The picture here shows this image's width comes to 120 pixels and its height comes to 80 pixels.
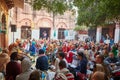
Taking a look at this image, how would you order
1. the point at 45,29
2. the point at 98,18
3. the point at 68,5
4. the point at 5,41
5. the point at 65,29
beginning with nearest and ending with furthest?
the point at 68,5, the point at 5,41, the point at 98,18, the point at 45,29, the point at 65,29

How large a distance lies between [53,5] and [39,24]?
31.2 meters

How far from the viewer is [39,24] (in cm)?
4262

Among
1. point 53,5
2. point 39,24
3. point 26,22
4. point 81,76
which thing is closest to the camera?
point 81,76

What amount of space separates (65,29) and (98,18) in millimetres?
22563

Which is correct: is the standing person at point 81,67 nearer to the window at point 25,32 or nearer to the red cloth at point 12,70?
the red cloth at point 12,70

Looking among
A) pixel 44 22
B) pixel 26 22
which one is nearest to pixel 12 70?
pixel 26 22

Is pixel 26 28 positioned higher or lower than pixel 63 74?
higher

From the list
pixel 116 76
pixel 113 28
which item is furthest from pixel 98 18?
pixel 116 76

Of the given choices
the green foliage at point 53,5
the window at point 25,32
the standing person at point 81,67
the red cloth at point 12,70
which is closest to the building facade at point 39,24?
the window at point 25,32

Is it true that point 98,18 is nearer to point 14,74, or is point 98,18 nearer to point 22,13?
point 22,13

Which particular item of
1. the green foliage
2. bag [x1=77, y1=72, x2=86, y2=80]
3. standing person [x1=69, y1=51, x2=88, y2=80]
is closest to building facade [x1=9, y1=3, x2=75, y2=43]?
the green foliage

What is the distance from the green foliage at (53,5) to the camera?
37.6 ft

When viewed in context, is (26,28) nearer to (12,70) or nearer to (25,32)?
(25,32)

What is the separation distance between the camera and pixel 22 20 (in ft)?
131
